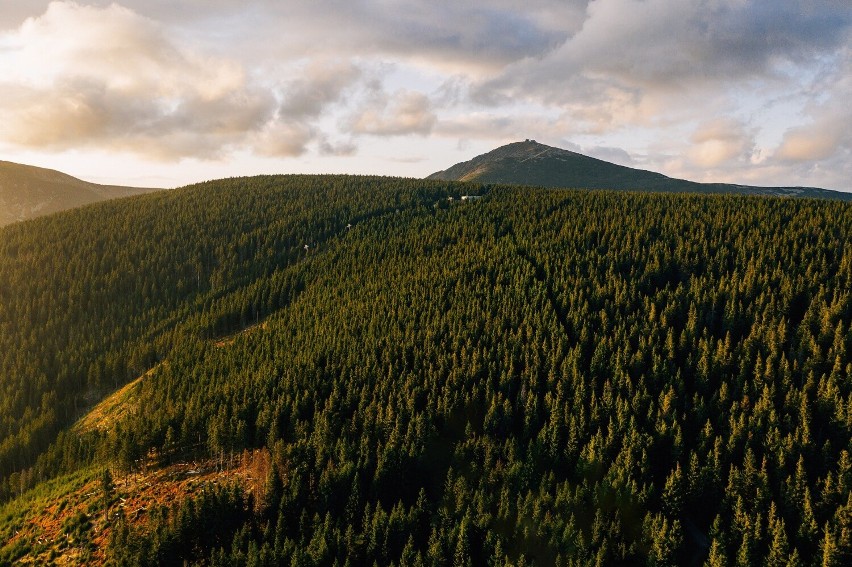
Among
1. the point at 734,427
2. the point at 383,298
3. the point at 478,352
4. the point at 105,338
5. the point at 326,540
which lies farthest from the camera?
the point at 105,338

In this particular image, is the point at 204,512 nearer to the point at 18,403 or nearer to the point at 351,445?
the point at 351,445

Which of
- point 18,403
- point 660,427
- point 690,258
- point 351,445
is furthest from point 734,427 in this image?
point 18,403

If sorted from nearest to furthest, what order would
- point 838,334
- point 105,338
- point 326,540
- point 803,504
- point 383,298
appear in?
point 326,540, point 803,504, point 838,334, point 383,298, point 105,338

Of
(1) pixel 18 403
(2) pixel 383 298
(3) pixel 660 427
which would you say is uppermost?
(2) pixel 383 298

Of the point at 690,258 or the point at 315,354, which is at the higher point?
the point at 690,258

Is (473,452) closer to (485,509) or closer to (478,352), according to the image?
(485,509)

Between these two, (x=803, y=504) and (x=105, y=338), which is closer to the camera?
(x=803, y=504)
